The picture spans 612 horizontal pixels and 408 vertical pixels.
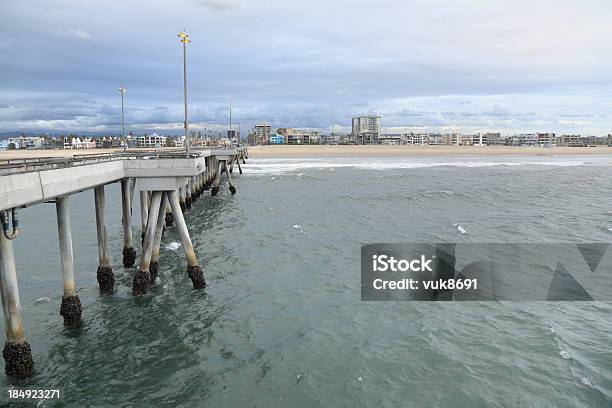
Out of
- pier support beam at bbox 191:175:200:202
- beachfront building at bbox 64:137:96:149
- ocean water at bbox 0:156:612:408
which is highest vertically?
beachfront building at bbox 64:137:96:149

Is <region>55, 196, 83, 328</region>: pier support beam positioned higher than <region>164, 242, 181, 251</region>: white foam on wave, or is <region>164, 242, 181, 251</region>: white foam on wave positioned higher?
<region>55, 196, 83, 328</region>: pier support beam

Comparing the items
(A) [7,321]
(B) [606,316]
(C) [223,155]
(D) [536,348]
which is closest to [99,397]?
(A) [7,321]

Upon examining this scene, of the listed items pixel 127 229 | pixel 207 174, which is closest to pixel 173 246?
pixel 127 229

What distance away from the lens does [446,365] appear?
43.2 feet

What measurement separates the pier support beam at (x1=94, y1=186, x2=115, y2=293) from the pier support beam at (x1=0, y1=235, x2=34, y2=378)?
631 cm

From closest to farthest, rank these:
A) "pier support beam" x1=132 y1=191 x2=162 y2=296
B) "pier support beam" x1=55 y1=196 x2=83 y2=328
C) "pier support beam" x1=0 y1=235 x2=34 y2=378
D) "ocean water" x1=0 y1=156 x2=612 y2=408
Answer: "pier support beam" x1=0 y1=235 x2=34 y2=378 → "ocean water" x1=0 y1=156 x2=612 y2=408 → "pier support beam" x1=55 y1=196 x2=83 y2=328 → "pier support beam" x1=132 y1=191 x2=162 y2=296

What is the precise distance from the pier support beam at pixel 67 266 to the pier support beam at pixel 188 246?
13.3ft

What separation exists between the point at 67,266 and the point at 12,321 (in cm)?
325

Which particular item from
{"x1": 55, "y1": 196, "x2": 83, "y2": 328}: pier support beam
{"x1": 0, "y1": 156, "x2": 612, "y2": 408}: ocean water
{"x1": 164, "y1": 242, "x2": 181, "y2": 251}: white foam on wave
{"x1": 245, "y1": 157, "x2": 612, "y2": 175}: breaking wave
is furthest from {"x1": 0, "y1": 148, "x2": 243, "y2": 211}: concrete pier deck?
{"x1": 245, "y1": 157, "x2": 612, "y2": 175}: breaking wave

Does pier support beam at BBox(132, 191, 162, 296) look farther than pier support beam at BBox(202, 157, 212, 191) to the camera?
No

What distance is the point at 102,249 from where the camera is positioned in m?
18.3

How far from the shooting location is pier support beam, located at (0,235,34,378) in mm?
11477

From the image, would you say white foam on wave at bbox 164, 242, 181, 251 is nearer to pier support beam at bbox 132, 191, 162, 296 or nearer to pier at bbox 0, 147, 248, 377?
pier at bbox 0, 147, 248, 377

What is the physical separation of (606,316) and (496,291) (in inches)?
145
